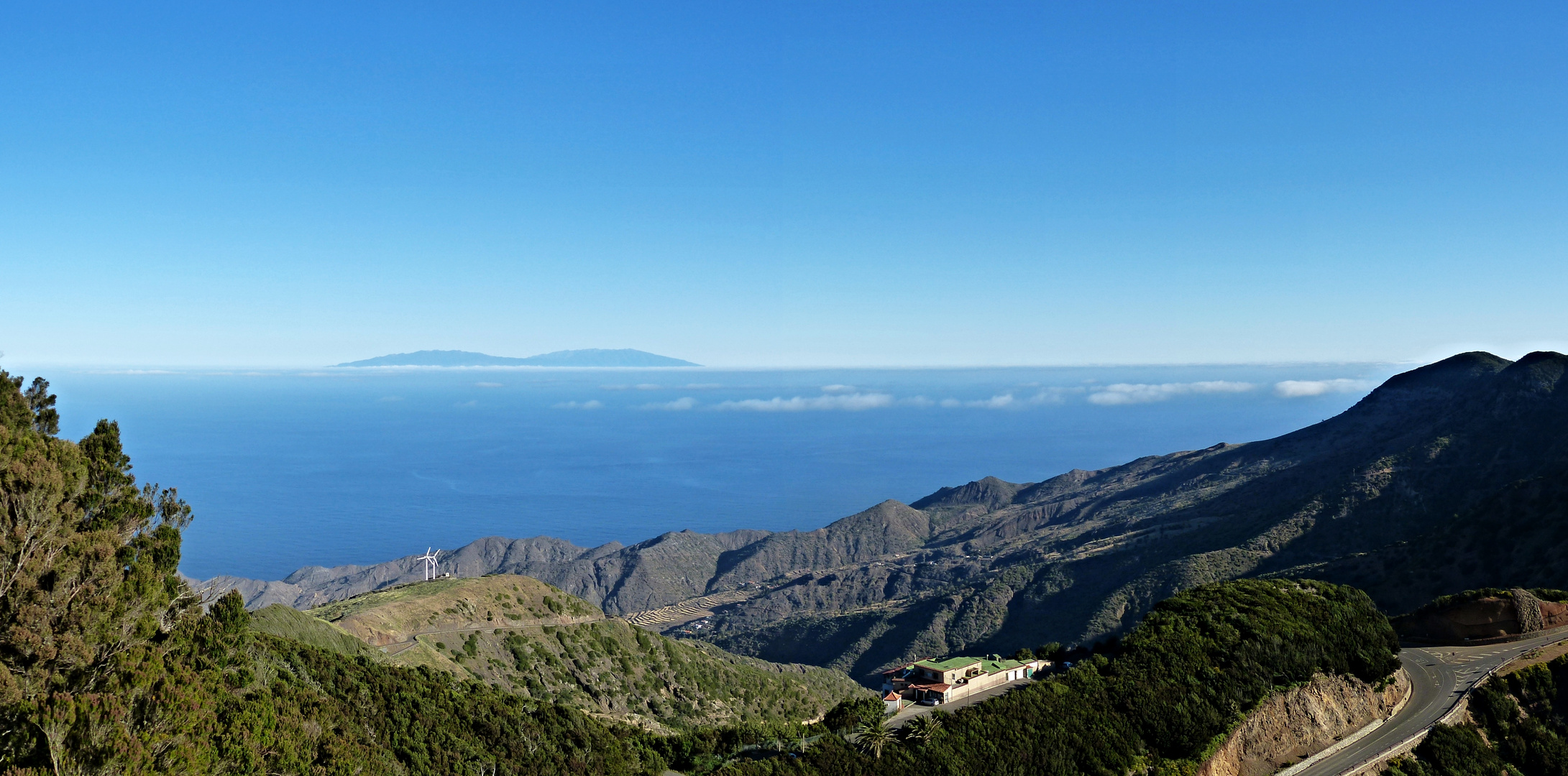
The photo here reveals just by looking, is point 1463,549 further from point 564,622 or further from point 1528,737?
point 564,622

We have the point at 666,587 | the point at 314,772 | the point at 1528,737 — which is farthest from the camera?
the point at 666,587

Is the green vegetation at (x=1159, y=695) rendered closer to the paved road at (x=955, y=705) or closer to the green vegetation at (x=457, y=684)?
the green vegetation at (x=457, y=684)

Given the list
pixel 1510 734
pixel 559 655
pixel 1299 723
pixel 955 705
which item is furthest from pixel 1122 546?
pixel 955 705

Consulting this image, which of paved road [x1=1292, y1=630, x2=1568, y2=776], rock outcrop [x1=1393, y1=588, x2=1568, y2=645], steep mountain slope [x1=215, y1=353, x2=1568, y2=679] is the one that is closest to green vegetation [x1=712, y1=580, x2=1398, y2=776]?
paved road [x1=1292, y1=630, x2=1568, y2=776]

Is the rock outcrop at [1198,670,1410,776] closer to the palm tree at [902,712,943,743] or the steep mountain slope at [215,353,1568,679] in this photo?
the palm tree at [902,712,943,743]

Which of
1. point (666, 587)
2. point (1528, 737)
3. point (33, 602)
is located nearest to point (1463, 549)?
point (1528, 737)

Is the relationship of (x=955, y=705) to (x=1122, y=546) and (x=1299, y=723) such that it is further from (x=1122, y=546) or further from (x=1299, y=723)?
(x=1122, y=546)
